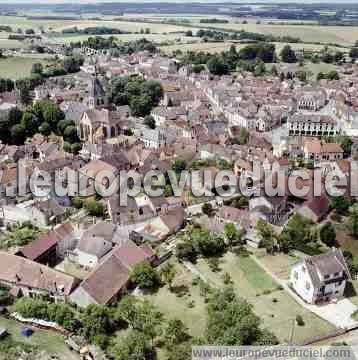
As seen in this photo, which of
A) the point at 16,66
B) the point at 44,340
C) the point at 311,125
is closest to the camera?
the point at 44,340

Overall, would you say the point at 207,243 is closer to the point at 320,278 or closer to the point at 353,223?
the point at 320,278

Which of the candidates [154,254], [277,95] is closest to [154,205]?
[154,254]

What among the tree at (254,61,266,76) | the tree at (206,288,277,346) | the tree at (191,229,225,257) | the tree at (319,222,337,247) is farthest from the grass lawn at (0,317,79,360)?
the tree at (254,61,266,76)

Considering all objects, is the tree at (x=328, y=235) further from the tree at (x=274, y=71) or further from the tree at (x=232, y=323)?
the tree at (x=274, y=71)

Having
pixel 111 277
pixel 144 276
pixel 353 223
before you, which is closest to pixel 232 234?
pixel 144 276

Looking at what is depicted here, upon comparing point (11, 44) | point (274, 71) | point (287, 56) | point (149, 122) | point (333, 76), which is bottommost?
point (11, 44)

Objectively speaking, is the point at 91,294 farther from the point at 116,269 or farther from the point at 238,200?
the point at 238,200

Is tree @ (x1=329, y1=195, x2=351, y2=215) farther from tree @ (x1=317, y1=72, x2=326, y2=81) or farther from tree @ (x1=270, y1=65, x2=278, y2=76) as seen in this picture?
tree @ (x1=270, y1=65, x2=278, y2=76)

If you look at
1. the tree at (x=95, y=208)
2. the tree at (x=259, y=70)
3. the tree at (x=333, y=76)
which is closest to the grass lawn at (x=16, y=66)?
the tree at (x=259, y=70)
